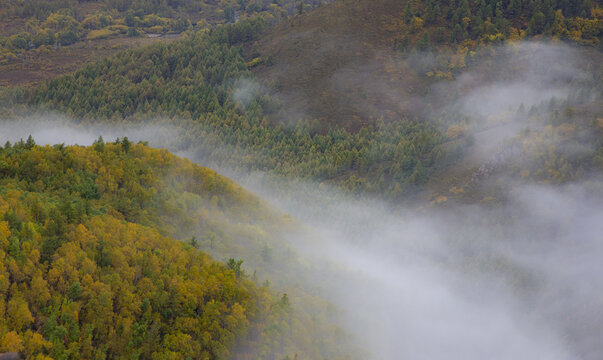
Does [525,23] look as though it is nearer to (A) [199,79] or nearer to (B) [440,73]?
(B) [440,73]

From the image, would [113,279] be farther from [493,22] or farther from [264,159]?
[493,22]

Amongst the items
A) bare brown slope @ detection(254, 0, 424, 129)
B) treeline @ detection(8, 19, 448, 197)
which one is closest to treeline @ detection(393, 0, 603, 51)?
bare brown slope @ detection(254, 0, 424, 129)

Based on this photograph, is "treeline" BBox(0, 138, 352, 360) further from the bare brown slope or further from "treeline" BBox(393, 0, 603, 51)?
"treeline" BBox(393, 0, 603, 51)

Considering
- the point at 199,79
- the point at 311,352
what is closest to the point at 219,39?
the point at 199,79

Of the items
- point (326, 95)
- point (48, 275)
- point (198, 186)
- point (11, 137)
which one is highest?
point (48, 275)

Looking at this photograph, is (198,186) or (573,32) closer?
(198,186)

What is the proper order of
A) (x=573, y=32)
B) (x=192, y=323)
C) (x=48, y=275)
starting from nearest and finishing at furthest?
(x=48, y=275)
(x=192, y=323)
(x=573, y=32)

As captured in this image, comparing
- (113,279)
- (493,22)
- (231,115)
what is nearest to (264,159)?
(231,115)
